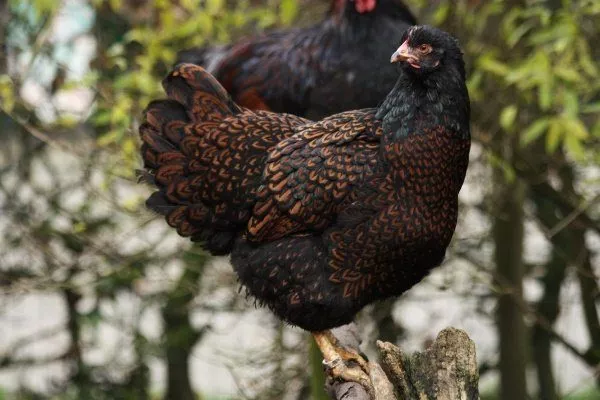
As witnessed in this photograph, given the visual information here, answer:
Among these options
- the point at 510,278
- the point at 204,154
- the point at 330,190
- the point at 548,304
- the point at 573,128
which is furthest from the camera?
the point at 548,304

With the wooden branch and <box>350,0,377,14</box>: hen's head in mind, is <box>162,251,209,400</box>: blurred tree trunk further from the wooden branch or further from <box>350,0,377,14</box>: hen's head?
the wooden branch

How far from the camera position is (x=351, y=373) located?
3.08 metres

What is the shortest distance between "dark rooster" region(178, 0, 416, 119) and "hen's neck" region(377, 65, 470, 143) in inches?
41.7

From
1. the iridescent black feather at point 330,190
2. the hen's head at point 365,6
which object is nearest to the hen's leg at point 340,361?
the iridescent black feather at point 330,190

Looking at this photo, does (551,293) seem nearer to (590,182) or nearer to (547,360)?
(547,360)

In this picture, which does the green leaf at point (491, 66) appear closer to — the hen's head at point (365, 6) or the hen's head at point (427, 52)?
the hen's head at point (365, 6)

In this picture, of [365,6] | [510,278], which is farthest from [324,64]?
[510,278]

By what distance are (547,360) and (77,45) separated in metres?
3.77

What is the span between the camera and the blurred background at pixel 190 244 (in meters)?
4.63

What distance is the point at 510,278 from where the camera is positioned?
576 cm

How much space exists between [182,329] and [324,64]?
233 cm

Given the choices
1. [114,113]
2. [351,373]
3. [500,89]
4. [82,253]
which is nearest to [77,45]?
[82,253]

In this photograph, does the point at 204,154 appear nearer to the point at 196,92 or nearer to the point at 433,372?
the point at 196,92

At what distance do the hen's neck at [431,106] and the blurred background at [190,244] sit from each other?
103 centimetres
